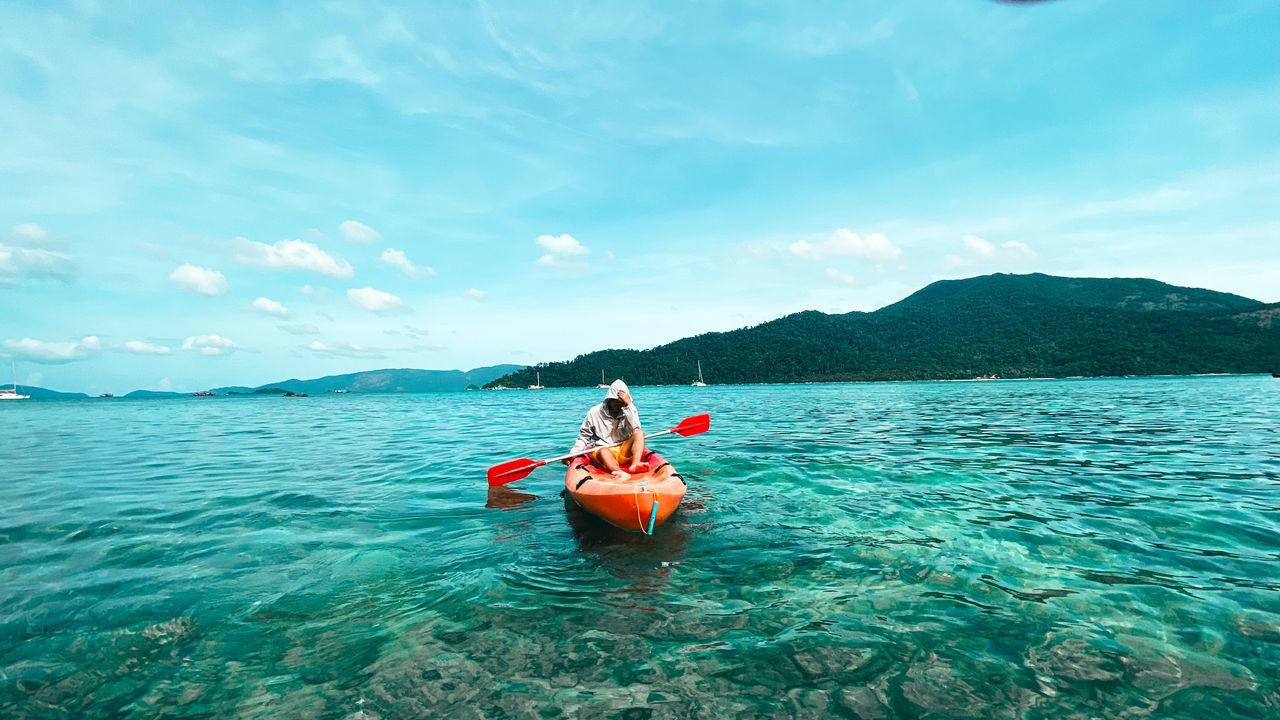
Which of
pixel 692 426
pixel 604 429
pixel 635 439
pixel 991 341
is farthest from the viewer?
pixel 991 341

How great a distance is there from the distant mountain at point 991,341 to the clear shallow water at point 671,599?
106599 mm

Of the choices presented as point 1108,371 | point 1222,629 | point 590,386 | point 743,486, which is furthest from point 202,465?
point 590,386

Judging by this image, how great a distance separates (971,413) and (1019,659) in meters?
27.0

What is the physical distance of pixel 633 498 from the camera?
6.98m

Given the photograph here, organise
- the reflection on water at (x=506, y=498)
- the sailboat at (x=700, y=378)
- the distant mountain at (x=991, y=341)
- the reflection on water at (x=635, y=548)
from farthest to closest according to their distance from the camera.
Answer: the sailboat at (x=700, y=378) → the distant mountain at (x=991, y=341) → the reflection on water at (x=506, y=498) → the reflection on water at (x=635, y=548)

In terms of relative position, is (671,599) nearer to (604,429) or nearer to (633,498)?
(633,498)

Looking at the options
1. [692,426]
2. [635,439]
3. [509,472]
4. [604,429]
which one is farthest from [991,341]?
[509,472]

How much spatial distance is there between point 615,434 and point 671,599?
5.18 metres

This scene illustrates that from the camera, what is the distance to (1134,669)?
3.84 metres

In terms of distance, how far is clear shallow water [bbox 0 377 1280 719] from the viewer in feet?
12.3

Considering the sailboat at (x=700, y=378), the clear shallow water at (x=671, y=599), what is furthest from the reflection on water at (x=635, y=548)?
the sailboat at (x=700, y=378)

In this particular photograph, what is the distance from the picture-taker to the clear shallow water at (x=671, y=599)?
3740 mm

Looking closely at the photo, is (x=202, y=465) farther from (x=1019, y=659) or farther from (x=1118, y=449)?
(x=1118, y=449)

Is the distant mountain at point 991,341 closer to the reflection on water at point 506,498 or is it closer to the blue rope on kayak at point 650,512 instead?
the reflection on water at point 506,498
